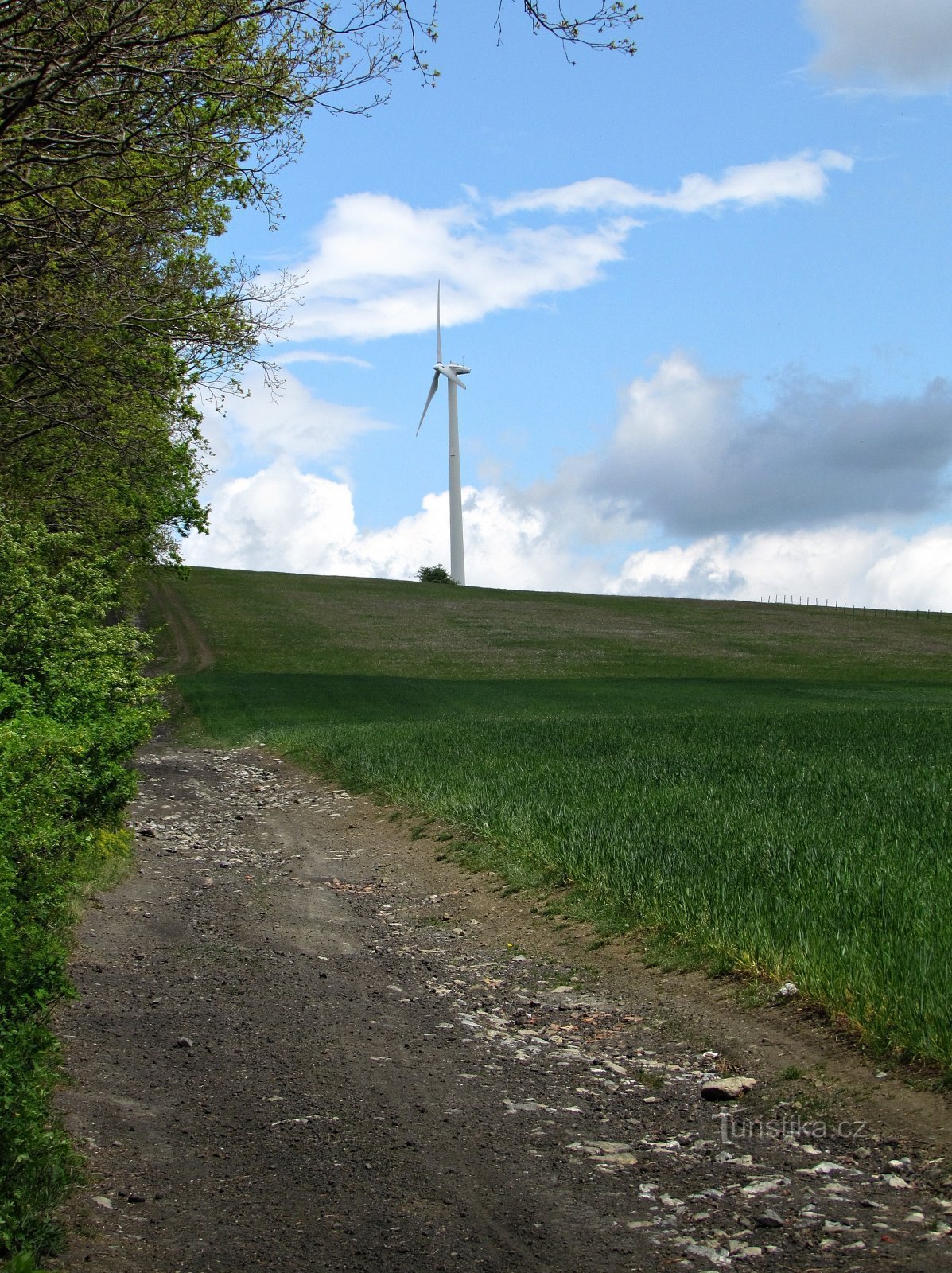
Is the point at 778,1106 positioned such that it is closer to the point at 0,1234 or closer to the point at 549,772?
the point at 0,1234

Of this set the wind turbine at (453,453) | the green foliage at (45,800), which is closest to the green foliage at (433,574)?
the wind turbine at (453,453)

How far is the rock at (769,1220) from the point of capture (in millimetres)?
5238

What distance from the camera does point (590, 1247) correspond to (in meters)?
5.14

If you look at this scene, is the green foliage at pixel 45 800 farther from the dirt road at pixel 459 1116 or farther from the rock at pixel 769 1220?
the rock at pixel 769 1220

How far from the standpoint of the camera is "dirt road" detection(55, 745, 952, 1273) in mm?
5207

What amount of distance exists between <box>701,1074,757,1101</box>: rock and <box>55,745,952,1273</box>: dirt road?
0.07 m

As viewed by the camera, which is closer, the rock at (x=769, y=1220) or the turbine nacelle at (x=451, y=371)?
the rock at (x=769, y=1220)

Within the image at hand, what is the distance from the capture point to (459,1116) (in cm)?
675

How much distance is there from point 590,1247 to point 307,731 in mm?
28114

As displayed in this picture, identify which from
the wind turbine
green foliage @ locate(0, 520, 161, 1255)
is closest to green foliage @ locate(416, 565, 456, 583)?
the wind turbine

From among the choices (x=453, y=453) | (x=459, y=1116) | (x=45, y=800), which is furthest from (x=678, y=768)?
(x=453, y=453)

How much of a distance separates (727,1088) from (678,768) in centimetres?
1413

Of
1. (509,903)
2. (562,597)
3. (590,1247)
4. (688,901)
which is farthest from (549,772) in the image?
(562,597)

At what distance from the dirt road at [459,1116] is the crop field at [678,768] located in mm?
698
